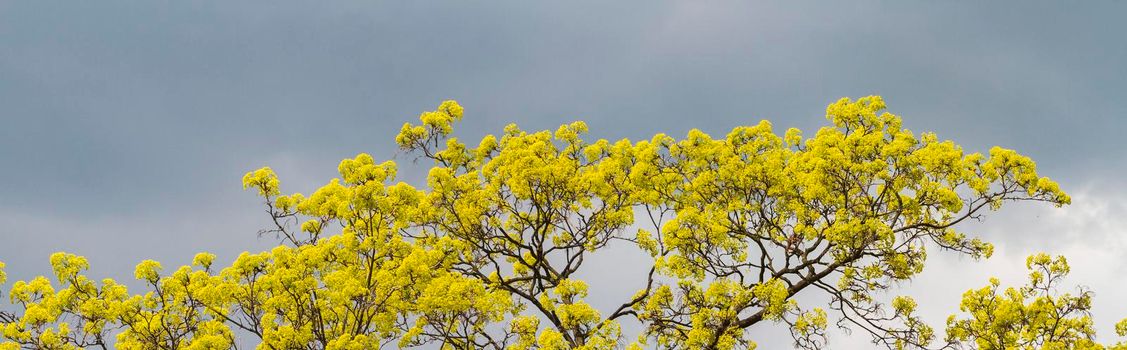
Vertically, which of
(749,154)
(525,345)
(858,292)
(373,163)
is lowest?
(525,345)

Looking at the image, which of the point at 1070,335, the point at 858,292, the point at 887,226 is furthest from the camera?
the point at 1070,335

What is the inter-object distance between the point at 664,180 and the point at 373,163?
6255 millimetres

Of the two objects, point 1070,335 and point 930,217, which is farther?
point 1070,335

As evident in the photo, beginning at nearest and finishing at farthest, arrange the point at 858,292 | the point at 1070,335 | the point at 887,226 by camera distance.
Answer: the point at 887,226, the point at 858,292, the point at 1070,335

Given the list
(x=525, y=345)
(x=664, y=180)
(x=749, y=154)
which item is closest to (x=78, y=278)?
(x=525, y=345)

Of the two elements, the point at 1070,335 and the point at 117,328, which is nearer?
the point at 117,328

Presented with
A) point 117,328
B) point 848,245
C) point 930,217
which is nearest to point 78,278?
point 117,328

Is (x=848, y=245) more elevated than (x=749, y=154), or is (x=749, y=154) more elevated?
(x=749, y=154)

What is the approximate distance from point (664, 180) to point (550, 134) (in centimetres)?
292

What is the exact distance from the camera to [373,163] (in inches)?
754

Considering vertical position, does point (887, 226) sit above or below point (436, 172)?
below

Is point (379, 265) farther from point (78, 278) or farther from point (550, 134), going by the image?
point (78, 278)

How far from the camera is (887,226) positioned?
18656 millimetres

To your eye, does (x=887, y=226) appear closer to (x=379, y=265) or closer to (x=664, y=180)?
(x=664, y=180)
